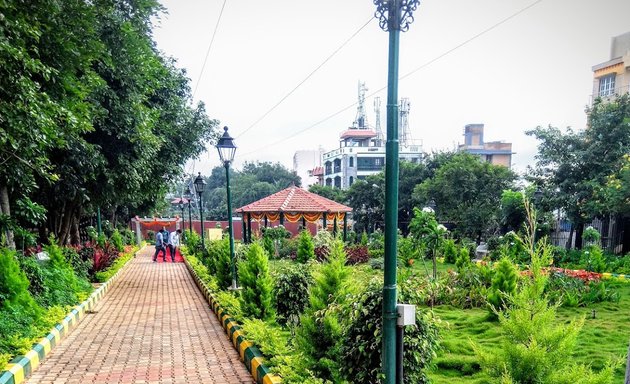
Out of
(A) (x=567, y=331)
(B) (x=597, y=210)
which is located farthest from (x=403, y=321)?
(B) (x=597, y=210)

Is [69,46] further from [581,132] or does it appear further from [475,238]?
[475,238]

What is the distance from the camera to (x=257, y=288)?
6934mm

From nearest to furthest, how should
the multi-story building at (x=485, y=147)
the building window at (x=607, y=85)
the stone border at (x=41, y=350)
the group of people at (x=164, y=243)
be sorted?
the stone border at (x=41, y=350) → the group of people at (x=164, y=243) → the building window at (x=607, y=85) → the multi-story building at (x=485, y=147)

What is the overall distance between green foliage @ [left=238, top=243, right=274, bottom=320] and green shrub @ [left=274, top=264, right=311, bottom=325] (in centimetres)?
31

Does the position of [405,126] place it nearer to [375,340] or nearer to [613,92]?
[613,92]

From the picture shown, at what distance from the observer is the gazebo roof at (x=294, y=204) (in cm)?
1916

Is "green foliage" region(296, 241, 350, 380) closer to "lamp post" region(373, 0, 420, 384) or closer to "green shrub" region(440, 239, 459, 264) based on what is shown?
"lamp post" region(373, 0, 420, 384)

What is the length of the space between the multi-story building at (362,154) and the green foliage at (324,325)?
45.7 m

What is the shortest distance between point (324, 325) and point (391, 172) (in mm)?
1887

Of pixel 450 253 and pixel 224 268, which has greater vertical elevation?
pixel 224 268

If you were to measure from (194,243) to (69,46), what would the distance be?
15.4 meters

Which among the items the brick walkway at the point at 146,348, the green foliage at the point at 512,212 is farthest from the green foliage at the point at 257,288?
the green foliage at the point at 512,212

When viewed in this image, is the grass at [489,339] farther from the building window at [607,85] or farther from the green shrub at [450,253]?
the building window at [607,85]

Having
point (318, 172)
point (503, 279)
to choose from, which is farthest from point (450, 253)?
point (318, 172)
